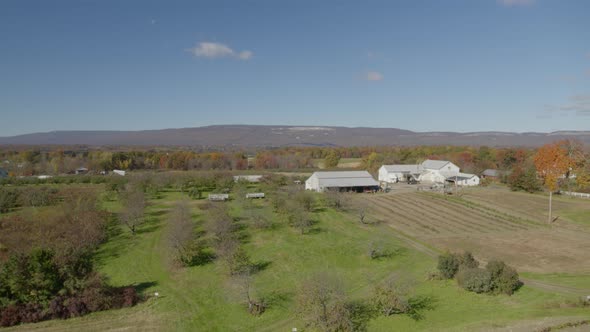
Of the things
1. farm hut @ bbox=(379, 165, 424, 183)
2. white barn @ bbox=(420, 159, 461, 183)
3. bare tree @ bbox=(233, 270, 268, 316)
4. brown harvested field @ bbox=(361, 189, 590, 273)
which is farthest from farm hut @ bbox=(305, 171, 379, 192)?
bare tree @ bbox=(233, 270, 268, 316)

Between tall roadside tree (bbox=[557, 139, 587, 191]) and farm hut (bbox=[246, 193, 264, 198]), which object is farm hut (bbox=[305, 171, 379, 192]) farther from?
tall roadside tree (bbox=[557, 139, 587, 191])

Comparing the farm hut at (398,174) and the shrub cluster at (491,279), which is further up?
the farm hut at (398,174)

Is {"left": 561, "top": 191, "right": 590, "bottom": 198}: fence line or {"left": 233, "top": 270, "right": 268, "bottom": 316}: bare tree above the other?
{"left": 561, "top": 191, "right": 590, "bottom": 198}: fence line

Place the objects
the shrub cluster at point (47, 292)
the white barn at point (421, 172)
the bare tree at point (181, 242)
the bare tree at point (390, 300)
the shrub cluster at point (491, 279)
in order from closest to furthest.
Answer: the bare tree at point (390, 300) → the shrub cluster at point (47, 292) → the shrub cluster at point (491, 279) → the bare tree at point (181, 242) → the white barn at point (421, 172)

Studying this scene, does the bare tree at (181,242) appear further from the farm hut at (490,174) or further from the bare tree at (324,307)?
the farm hut at (490,174)

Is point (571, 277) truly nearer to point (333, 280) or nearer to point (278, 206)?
point (333, 280)

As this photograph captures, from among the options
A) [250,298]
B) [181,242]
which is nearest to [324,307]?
[250,298]

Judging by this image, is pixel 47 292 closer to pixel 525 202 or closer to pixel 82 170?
pixel 525 202

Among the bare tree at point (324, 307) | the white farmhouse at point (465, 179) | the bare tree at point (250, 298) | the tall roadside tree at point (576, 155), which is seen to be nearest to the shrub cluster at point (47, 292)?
the bare tree at point (250, 298)
